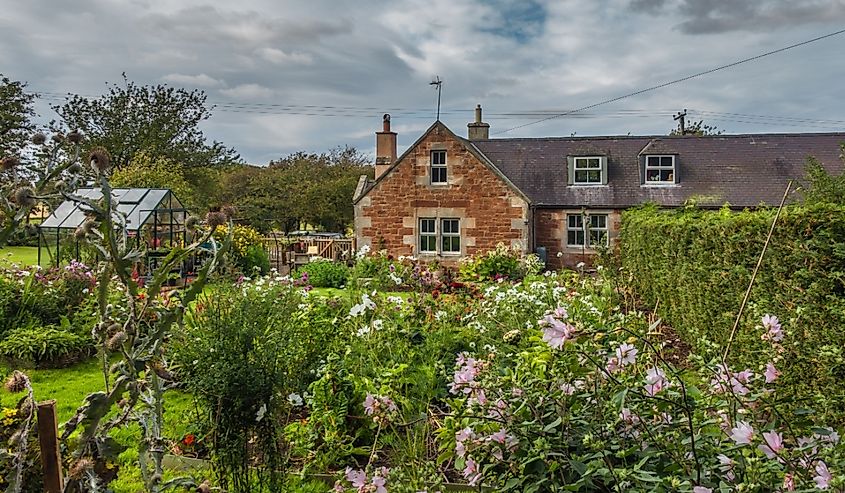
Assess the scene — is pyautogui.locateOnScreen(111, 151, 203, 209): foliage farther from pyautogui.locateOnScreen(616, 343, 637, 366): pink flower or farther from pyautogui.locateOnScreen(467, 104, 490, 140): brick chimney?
pyautogui.locateOnScreen(616, 343, 637, 366): pink flower

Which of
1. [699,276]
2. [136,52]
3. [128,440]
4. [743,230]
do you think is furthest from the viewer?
[136,52]

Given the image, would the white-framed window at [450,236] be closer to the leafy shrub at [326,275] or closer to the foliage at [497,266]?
the foliage at [497,266]

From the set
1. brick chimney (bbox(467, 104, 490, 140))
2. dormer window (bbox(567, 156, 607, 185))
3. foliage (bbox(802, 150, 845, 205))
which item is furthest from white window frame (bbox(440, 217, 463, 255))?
foliage (bbox(802, 150, 845, 205))

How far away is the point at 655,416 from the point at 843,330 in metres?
2.49

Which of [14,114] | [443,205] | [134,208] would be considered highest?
[14,114]

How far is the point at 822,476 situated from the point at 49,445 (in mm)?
2266

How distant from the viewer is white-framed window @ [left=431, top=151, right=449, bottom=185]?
59.0ft

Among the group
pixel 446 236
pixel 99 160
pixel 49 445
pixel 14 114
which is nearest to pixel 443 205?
pixel 446 236

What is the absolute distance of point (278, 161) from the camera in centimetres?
3844

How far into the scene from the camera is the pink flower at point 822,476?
1.67 meters

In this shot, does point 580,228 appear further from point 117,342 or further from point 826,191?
point 117,342

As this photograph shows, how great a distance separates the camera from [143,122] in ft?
112

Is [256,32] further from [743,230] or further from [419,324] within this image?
[743,230]

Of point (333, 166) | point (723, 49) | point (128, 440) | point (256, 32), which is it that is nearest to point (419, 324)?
Answer: point (128, 440)
